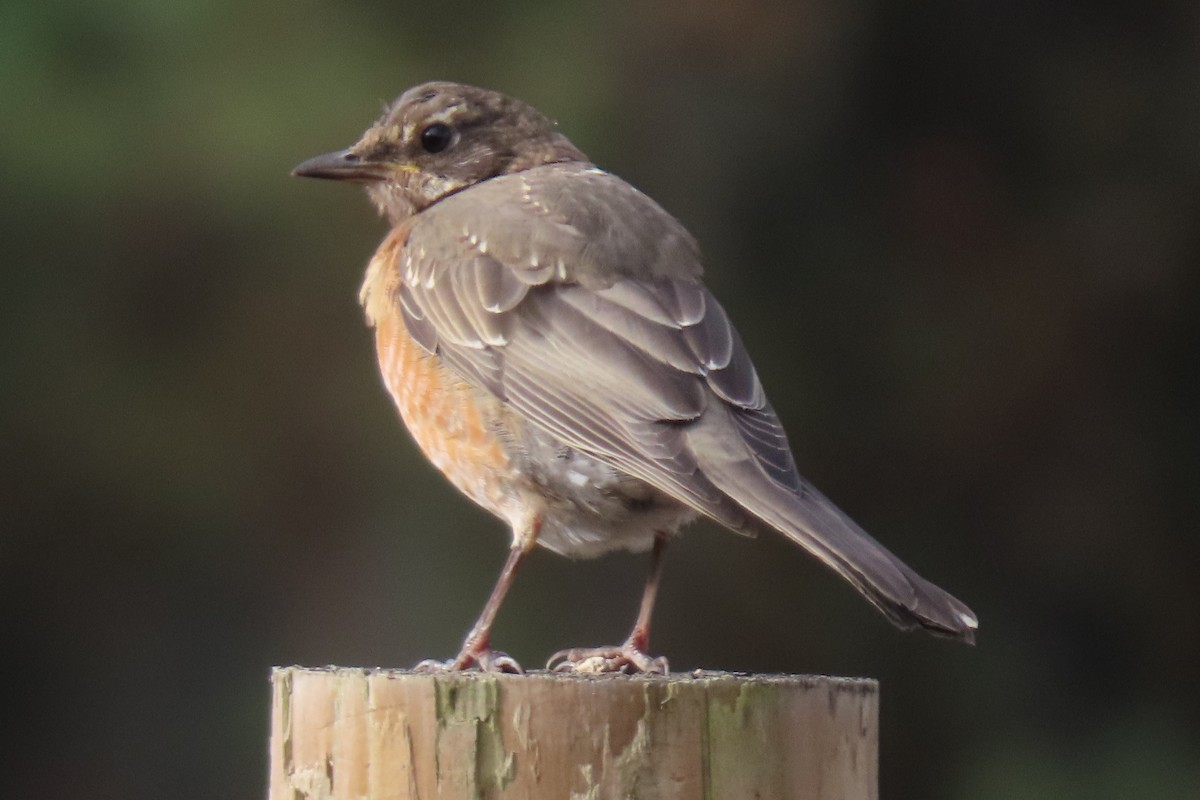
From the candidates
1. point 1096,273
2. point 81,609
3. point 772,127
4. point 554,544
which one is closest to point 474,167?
point 554,544

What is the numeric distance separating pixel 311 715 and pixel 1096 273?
17.0 feet

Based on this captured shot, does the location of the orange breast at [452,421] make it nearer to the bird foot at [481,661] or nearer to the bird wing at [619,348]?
the bird wing at [619,348]

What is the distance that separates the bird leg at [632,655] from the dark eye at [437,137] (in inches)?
54.8

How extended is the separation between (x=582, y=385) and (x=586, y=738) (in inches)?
50.5

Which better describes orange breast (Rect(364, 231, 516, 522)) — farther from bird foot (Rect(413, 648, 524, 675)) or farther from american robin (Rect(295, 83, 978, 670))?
bird foot (Rect(413, 648, 524, 675))

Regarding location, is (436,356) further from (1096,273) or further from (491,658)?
(1096,273)

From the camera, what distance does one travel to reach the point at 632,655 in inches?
156

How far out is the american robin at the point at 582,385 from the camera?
3.67m

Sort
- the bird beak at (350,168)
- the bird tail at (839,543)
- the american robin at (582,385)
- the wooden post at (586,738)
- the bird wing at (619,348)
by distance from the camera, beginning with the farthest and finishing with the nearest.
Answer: the bird beak at (350,168)
the american robin at (582,385)
the bird wing at (619,348)
the bird tail at (839,543)
the wooden post at (586,738)

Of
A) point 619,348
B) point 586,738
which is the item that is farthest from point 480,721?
point 619,348

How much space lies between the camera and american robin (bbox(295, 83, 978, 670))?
3666 millimetres

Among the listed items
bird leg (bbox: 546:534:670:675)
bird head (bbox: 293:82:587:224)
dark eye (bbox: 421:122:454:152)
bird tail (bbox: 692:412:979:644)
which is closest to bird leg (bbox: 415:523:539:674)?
bird leg (bbox: 546:534:670:675)

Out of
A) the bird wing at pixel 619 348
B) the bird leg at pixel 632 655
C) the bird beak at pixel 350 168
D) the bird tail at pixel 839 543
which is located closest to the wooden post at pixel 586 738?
the bird tail at pixel 839 543

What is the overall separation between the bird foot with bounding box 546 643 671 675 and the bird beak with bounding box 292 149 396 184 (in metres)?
1.59
